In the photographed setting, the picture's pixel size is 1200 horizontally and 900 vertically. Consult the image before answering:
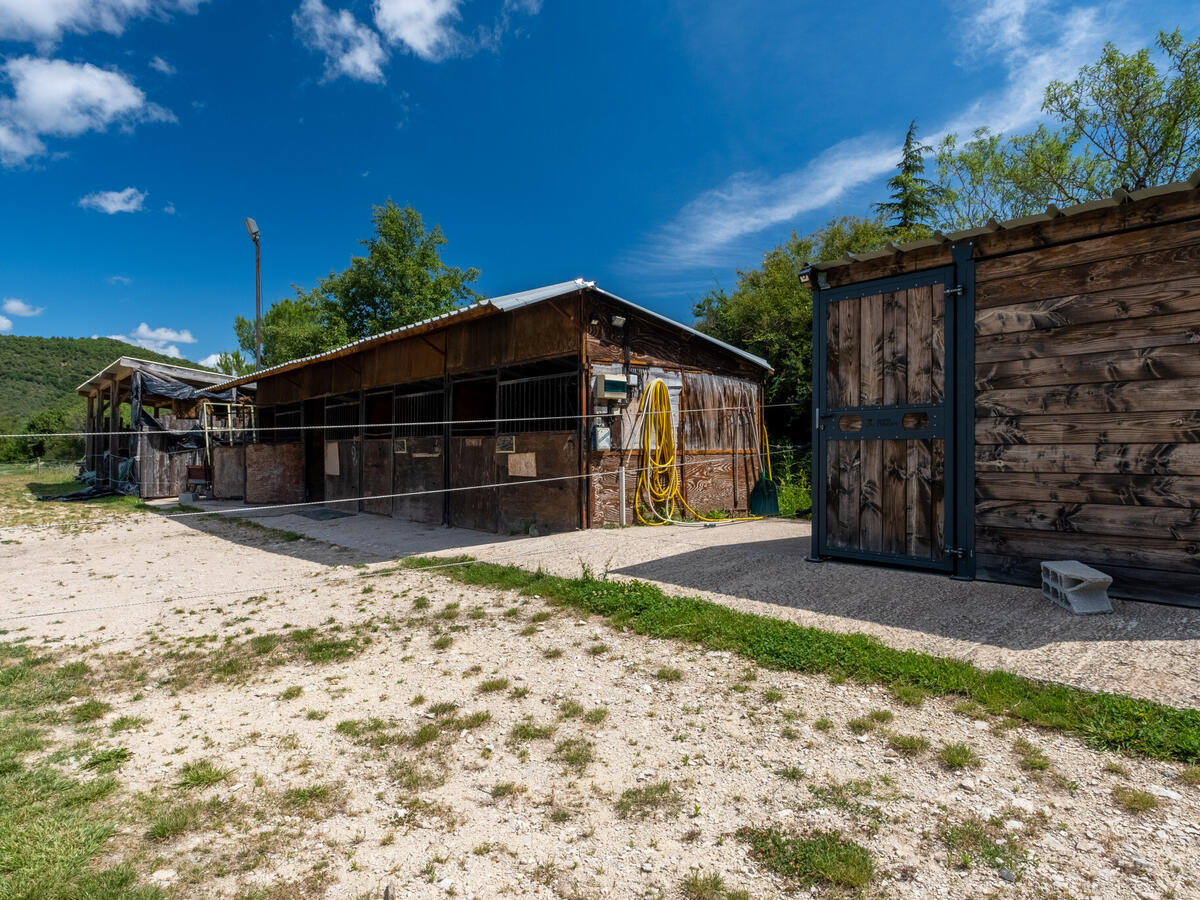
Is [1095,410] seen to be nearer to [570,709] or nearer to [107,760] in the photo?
[570,709]

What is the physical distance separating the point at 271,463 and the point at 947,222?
20.3 m

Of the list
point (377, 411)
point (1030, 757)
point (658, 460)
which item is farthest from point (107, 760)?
point (377, 411)

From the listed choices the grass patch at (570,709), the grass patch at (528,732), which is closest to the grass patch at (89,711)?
the grass patch at (528,732)

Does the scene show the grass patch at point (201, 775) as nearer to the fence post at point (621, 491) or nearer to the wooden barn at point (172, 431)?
the fence post at point (621, 491)

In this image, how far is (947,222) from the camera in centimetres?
1794

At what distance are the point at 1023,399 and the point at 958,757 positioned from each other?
3048 millimetres

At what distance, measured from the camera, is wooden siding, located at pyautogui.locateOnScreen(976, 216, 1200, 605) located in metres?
3.75

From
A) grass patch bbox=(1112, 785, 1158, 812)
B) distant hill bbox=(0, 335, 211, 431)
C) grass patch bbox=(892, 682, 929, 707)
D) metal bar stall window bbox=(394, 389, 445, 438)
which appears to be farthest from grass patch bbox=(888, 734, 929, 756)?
distant hill bbox=(0, 335, 211, 431)

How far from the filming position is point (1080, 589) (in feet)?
12.2

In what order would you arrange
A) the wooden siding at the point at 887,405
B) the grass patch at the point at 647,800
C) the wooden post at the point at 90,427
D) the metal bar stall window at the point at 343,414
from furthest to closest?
the wooden post at the point at 90,427, the metal bar stall window at the point at 343,414, the wooden siding at the point at 887,405, the grass patch at the point at 647,800

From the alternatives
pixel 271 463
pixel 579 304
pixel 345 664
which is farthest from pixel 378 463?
pixel 345 664

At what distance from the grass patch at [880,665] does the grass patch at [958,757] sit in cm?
42

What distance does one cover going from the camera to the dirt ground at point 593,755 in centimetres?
188

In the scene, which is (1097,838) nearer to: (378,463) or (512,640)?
(512,640)
